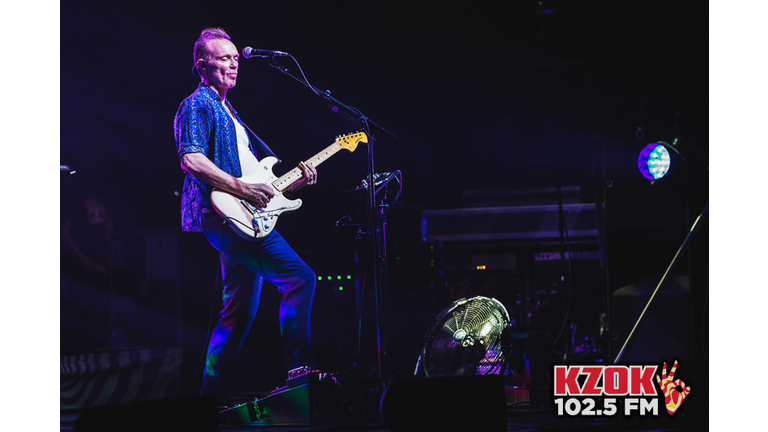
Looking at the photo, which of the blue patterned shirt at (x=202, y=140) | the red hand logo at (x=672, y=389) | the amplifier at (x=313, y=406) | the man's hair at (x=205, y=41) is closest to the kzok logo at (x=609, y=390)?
the red hand logo at (x=672, y=389)

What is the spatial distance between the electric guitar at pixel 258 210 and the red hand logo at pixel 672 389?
207 centimetres

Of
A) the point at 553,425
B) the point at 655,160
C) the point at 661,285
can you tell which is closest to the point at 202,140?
the point at 553,425

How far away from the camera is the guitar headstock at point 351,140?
3850 millimetres

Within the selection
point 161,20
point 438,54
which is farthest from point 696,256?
point 161,20

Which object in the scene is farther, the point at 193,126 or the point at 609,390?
the point at 193,126

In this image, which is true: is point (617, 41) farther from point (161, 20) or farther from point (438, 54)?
point (161, 20)

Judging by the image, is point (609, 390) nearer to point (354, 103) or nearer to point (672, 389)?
point (672, 389)

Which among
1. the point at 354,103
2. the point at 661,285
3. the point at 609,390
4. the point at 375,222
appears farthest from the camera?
the point at 354,103

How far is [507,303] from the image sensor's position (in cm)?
516

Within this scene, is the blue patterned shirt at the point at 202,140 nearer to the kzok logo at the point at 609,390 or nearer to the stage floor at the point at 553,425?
the stage floor at the point at 553,425

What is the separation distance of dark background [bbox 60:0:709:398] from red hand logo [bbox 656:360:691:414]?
0.68m

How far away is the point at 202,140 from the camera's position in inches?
147

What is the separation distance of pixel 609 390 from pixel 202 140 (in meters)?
2.50
